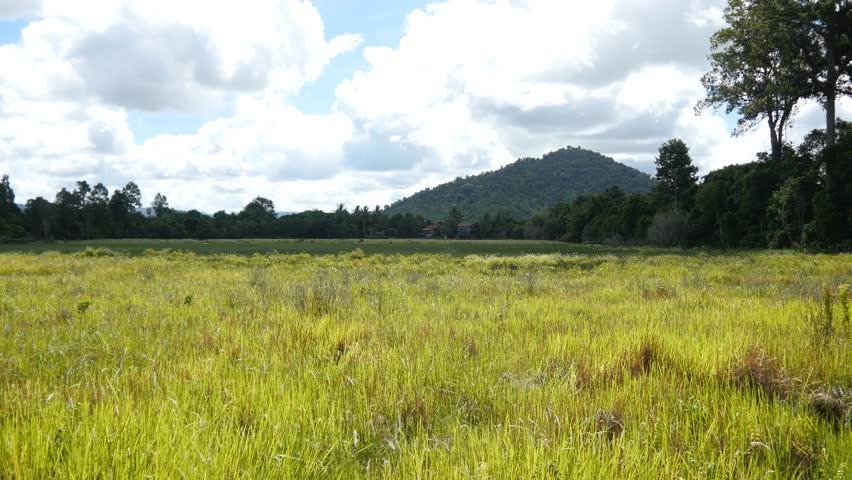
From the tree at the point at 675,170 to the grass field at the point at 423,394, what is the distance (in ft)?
250

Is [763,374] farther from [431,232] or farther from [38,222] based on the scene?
[431,232]

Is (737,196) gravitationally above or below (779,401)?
above

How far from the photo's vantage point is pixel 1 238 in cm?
8525

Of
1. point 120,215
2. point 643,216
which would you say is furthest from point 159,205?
point 643,216

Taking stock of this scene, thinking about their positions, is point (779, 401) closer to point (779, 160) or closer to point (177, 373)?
point (177, 373)

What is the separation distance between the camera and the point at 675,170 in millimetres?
75688

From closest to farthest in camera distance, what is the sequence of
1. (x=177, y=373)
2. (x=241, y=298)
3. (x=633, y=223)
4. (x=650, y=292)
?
(x=177, y=373)
(x=241, y=298)
(x=650, y=292)
(x=633, y=223)

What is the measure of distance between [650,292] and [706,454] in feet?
25.5

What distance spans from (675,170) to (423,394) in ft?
272

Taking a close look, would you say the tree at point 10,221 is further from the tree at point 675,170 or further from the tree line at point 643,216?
the tree at point 675,170

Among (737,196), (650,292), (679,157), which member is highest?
(679,157)

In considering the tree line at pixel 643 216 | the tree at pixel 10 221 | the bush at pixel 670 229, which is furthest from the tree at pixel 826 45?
the tree at pixel 10 221

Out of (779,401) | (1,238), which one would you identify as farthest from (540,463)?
(1,238)

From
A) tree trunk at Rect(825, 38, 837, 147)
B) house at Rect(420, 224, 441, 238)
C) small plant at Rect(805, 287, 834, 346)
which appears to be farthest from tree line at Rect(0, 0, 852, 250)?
house at Rect(420, 224, 441, 238)
